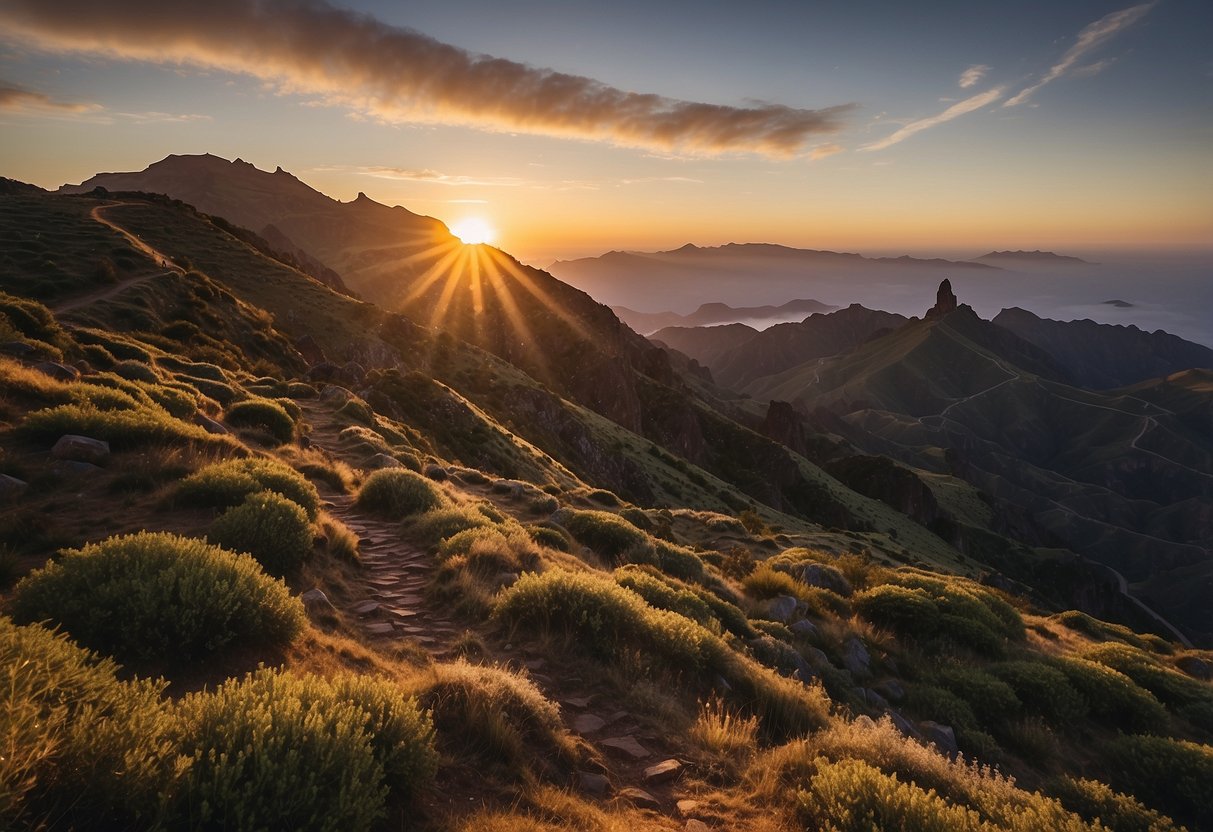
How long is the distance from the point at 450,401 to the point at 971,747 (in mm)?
41313

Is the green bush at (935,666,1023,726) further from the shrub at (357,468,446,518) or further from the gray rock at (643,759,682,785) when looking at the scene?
the shrub at (357,468,446,518)

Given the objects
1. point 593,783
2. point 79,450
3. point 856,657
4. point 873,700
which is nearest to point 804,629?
point 856,657

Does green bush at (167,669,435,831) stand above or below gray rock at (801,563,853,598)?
above

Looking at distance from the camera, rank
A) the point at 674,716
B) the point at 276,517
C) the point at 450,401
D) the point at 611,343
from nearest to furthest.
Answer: the point at 674,716
the point at 276,517
the point at 450,401
the point at 611,343

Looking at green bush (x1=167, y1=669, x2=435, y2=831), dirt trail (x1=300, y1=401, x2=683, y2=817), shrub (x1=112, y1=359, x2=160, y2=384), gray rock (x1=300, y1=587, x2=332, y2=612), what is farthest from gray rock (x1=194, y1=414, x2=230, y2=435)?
green bush (x1=167, y1=669, x2=435, y2=831)

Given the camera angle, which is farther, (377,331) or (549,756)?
(377,331)

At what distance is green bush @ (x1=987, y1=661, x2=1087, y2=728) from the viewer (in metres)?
12.4

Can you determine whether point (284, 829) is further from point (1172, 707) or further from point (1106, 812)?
point (1172, 707)

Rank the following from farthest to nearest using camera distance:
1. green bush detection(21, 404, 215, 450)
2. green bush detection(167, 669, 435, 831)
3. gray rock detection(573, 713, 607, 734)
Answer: green bush detection(21, 404, 215, 450)
gray rock detection(573, 713, 607, 734)
green bush detection(167, 669, 435, 831)

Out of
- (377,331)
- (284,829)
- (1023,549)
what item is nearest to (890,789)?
(284,829)

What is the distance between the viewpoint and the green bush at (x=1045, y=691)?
12.4m

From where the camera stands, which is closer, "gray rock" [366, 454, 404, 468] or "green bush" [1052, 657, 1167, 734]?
"green bush" [1052, 657, 1167, 734]

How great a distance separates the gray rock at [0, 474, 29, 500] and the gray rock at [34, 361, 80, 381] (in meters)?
7.09

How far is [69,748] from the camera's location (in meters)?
3.15
